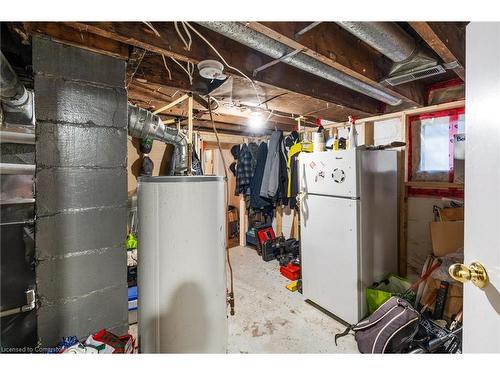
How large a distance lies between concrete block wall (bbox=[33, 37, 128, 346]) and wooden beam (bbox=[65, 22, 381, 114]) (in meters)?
0.24

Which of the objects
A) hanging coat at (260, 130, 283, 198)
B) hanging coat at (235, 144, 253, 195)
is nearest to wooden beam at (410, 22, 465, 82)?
hanging coat at (260, 130, 283, 198)

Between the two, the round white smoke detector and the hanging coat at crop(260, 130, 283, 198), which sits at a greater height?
the round white smoke detector

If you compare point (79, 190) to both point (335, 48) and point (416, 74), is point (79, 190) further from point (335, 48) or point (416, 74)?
point (416, 74)

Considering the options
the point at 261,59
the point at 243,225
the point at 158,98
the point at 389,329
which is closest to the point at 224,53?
the point at 261,59

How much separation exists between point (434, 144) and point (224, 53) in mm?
2138

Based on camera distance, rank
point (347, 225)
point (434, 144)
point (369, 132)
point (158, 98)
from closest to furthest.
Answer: point (347, 225) < point (158, 98) < point (434, 144) < point (369, 132)

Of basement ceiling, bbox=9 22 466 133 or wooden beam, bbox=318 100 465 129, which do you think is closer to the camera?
basement ceiling, bbox=9 22 466 133

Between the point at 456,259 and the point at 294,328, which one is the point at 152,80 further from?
the point at 456,259

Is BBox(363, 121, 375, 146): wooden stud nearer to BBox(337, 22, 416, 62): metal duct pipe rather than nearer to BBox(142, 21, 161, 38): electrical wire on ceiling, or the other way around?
BBox(337, 22, 416, 62): metal duct pipe

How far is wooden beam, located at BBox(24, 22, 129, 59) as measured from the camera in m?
1.03

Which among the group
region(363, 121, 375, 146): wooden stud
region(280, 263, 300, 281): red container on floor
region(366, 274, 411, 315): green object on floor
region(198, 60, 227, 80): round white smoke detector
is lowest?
region(280, 263, 300, 281): red container on floor

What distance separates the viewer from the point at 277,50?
4.07 feet
